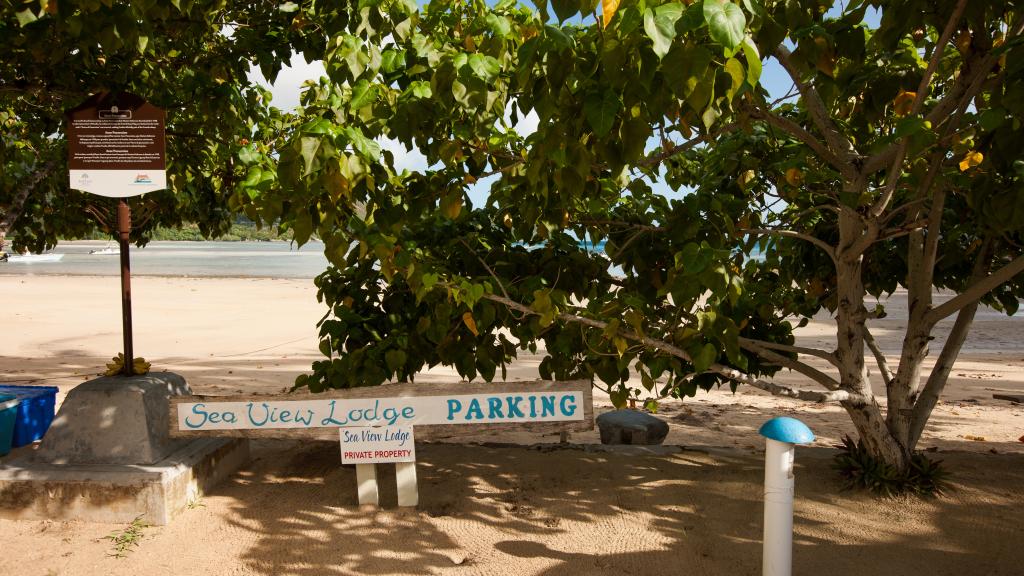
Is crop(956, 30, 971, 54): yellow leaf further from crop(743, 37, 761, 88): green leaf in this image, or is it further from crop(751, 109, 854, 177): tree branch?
crop(743, 37, 761, 88): green leaf

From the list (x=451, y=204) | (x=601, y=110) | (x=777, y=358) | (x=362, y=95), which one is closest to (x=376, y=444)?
(x=451, y=204)

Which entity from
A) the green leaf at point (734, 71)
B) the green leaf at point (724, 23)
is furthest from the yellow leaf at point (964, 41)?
the green leaf at point (724, 23)

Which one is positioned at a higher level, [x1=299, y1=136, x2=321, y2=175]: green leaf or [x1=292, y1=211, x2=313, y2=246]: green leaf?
[x1=299, y1=136, x2=321, y2=175]: green leaf

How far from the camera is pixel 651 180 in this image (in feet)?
15.1

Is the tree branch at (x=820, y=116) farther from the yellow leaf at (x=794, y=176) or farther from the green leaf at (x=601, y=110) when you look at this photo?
the green leaf at (x=601, y=110)

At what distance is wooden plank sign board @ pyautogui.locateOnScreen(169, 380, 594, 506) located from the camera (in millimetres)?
3953

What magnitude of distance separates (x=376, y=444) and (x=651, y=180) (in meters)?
2.21

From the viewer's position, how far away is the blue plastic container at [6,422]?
4727mm

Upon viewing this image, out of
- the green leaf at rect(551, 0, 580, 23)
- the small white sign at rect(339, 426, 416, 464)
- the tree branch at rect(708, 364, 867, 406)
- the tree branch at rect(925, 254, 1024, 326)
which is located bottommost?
the small white sign at rect(339, 426, 416, 464)

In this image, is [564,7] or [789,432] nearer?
[564,7]

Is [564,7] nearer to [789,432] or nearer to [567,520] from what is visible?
[789,432]

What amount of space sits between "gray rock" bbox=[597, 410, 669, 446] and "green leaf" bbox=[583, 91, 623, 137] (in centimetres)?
357

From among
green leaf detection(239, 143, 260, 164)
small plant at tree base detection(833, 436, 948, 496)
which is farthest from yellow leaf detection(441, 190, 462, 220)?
small plant at tree base detection(833, 436, 948, 496)

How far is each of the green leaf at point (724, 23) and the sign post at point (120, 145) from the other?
342 cm
